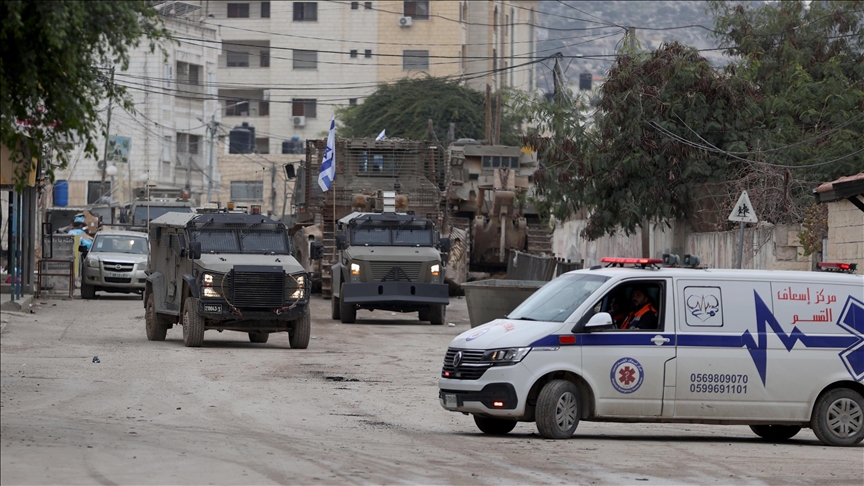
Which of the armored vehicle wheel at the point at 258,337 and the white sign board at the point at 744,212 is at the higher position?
the white sign board at the point at 744,212

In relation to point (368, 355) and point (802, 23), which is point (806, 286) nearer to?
point (368, 355)

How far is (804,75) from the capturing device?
110ft

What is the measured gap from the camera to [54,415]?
13.0 metres

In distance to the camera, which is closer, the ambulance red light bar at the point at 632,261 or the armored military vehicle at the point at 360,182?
the ambulance red light bar at the point at 632,261

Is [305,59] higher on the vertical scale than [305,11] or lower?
lower

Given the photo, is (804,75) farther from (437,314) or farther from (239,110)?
(239,110)

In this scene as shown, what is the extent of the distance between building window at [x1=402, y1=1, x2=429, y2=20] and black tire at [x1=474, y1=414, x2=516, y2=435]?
8091 centimetres

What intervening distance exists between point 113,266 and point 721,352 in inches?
1003

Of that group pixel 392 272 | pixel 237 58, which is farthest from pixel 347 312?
pixel 237 58

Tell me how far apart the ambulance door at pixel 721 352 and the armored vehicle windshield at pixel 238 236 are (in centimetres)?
1095

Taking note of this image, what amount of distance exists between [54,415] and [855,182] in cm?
1328

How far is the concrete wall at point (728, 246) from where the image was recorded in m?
26.0

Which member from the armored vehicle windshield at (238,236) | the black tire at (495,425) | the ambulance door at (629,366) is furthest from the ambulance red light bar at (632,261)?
the armored vehicle windshield at (238,236)

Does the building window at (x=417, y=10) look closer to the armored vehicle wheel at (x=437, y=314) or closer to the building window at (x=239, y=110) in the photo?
the building window at (x=239, y=110)
